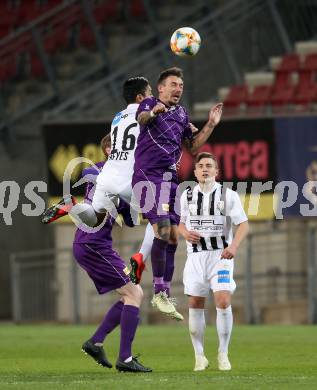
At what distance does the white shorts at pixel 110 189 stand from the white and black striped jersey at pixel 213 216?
52 centimetres

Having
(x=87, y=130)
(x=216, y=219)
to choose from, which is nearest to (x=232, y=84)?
(x=87, y=130)

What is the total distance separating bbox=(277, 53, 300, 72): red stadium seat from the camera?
2398 cm

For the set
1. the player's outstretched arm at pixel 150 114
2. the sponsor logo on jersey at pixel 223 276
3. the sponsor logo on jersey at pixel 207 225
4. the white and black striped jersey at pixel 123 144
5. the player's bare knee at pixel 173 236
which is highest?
the player's outstretched arm at pixel 150 114

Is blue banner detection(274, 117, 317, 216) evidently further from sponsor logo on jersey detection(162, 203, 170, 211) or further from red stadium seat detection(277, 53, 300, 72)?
sponsor logo on jersey detection(162, 203, 170, 211)

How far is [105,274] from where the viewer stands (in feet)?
38.5

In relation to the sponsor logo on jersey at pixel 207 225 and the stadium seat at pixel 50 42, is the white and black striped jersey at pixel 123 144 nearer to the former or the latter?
the sponsor logo on jersey at pixel 207 225

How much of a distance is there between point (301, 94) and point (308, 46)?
1.51 m

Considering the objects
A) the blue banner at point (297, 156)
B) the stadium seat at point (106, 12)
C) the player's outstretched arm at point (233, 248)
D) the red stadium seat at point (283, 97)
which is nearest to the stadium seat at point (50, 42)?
the stadium seat at point (106, 12)

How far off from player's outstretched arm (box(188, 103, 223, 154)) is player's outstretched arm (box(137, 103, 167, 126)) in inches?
18.5

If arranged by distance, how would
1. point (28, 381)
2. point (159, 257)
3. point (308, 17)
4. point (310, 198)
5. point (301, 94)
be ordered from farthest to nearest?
point (308, 17), point (301, 94), point (310, 198), point (159, 257), point (28, 381)

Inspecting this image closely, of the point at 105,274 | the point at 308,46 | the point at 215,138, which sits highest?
the point at 308,46

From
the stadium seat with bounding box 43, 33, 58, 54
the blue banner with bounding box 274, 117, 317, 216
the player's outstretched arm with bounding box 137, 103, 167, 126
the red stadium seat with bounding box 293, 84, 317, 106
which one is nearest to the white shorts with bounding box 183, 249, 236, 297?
the player's outstretched arm with bounding box 137, 103, 167, 126

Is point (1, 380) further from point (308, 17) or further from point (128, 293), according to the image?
point (308, 17)

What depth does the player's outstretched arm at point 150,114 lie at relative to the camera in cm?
1098
